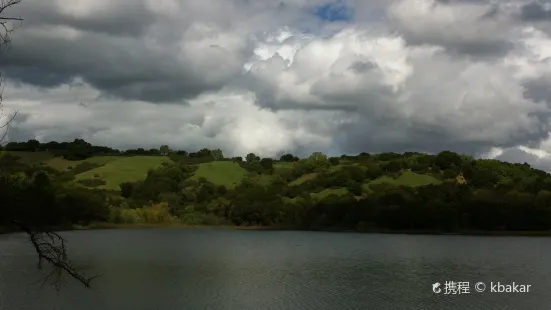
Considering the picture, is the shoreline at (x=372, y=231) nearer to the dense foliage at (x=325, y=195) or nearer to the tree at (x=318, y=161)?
the dense foliage at (x=325, y=195)

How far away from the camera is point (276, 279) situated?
132 ft

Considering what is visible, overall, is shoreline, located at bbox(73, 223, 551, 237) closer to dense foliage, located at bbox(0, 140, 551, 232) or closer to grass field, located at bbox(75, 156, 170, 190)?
dense foliage, located at bbox(0, 140, 551, 232)

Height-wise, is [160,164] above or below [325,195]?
above

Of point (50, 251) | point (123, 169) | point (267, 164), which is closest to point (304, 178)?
point (267, 164)

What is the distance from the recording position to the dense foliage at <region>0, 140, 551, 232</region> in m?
111

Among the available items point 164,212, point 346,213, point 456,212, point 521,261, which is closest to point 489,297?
point 521,261

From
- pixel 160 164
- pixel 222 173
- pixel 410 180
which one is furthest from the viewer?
pixel 160 164

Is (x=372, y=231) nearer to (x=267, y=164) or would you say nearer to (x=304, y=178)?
(x=304, y=178)

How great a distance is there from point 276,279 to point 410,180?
10525cm

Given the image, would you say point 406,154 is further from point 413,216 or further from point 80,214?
point 80,214

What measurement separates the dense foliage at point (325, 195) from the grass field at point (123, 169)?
3052 mm

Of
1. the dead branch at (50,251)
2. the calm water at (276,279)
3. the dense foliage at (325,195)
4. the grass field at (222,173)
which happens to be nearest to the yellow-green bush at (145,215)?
the dense foliage at (325,195)

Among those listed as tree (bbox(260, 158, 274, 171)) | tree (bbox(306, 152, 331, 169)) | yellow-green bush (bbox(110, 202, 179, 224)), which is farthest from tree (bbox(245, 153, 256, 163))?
yellow-green bush (bbox(110, 202, 179, 224))

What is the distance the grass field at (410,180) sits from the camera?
Result: 5379 inches
